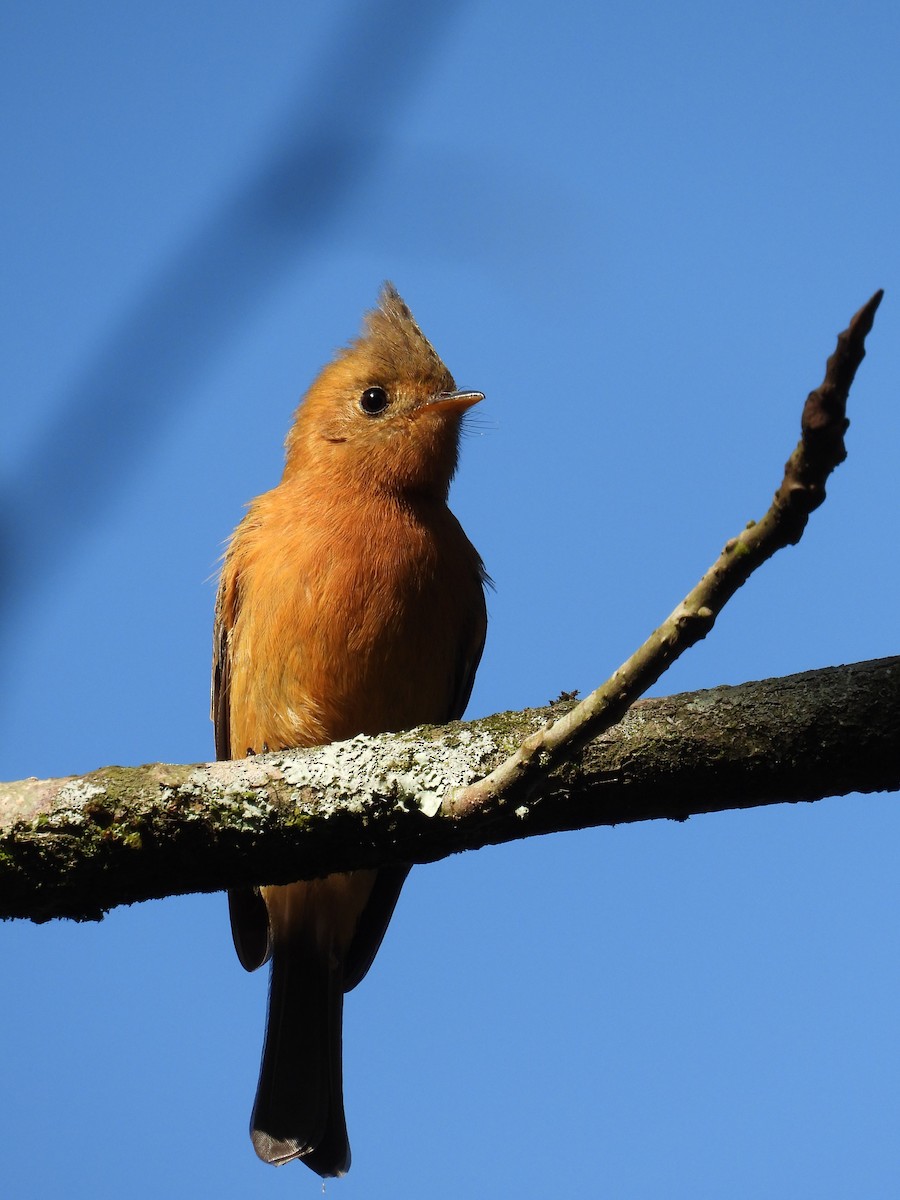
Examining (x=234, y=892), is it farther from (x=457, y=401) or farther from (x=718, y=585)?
(x=718, y=585)

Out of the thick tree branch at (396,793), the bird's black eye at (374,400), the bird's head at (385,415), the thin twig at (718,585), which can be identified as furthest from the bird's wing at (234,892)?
the thin twig at (718,585)

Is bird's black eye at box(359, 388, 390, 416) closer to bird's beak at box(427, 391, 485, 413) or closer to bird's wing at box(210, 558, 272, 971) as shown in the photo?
bird's beak at box(427, 391, 485, 413)

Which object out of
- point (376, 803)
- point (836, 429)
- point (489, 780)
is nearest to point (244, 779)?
point (376, 803)

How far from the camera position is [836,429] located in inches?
88.5

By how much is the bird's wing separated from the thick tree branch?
7.81 ft

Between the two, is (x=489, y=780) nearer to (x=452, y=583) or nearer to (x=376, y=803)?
(x=376, y=803)

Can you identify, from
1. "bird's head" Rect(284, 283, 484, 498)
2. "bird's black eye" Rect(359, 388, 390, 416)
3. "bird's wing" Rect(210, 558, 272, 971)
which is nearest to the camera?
"bird's wing" Rect(210, 558, 272, 971)

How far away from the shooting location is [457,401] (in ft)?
21.6

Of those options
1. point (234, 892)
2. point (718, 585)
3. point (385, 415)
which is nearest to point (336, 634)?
point (385, 415)

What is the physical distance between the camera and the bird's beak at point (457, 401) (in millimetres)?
6582

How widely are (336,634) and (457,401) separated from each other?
1615mm

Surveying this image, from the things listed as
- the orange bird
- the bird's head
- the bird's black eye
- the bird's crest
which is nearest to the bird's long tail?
the orange bird

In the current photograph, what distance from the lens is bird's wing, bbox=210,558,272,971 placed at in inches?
250

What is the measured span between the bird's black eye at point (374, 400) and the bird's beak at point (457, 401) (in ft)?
0.91
